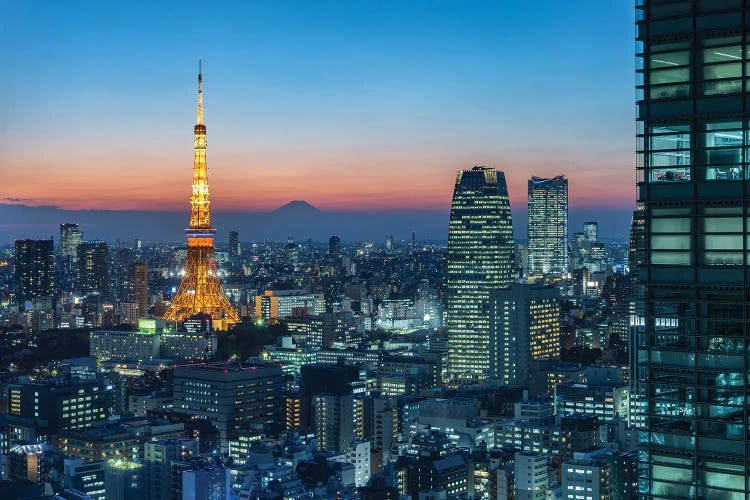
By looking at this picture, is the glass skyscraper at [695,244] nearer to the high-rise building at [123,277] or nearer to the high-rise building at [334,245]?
the high-rise building at [123,277]

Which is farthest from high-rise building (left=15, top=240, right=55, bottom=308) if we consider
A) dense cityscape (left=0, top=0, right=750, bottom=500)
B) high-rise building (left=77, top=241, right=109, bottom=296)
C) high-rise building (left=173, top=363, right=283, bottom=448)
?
high-rise building (left=173, top=363, right=283, bottom=448)

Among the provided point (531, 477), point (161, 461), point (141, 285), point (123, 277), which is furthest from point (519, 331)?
point (123, 277)

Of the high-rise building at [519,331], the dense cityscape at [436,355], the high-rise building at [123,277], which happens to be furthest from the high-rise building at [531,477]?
the high-rise building at [123,277]

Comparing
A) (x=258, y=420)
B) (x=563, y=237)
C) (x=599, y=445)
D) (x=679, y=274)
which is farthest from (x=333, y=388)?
(x=563, y=237)

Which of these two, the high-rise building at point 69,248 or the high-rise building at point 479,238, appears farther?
the high-rise building at point 69,248

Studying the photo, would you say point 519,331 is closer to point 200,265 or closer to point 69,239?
point 200,265

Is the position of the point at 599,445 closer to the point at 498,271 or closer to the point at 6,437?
the point at 6,437
